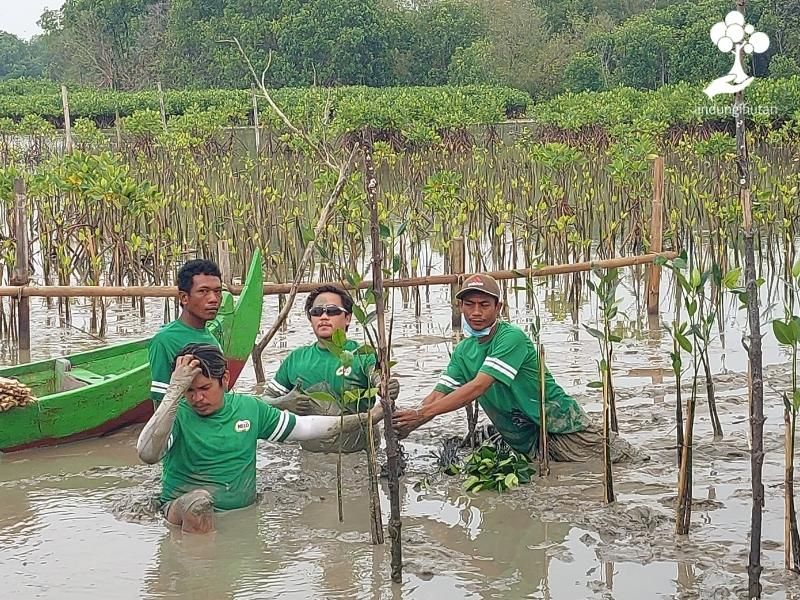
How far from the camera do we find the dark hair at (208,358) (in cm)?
453

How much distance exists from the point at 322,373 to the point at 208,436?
95cm

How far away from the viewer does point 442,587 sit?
13.7 feet

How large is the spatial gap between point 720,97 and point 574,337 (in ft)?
43.3

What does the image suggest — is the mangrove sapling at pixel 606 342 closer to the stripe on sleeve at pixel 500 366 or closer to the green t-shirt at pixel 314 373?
the stripe on sleeve at pixel 500 366

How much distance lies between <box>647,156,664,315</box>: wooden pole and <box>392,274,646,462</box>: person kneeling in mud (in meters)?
3.17

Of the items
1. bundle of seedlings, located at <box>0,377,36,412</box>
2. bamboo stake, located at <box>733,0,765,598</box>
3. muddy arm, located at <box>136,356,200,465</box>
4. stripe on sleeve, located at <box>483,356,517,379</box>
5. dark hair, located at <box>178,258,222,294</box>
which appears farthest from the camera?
bundle of seedlings, located at <box>0,377,36,412</box>

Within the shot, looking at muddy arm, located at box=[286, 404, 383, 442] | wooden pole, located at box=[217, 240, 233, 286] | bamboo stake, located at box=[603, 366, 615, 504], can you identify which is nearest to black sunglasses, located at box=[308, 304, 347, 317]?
muddy arm, located at box=[286, 404, 383, 442]

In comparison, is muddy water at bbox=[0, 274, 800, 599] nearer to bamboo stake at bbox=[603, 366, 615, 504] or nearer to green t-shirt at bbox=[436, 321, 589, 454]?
bamboo stake at bbox=[603, 366, 615, 504]

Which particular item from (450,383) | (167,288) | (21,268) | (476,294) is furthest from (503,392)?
(21,268)

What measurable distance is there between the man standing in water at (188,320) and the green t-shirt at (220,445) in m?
0.40

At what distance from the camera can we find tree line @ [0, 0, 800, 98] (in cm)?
3653

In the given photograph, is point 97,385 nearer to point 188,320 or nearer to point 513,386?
point 188,320

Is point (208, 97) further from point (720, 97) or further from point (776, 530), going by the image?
point (776, 530)

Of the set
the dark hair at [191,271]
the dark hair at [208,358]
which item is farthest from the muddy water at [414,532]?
the dark hair at [191,271]
